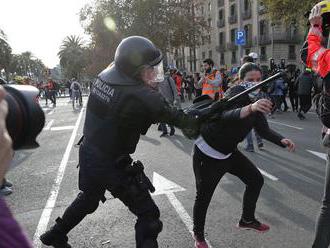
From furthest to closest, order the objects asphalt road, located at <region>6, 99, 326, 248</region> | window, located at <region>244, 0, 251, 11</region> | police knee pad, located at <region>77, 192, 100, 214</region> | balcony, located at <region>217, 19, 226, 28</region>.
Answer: balcony, located at <region>217, 19, 226, 28</region>
window, located at <region>244, 0, 251, 11</region>
asphalt road, located at <region>6, 99, 326, 248</region>
police knee pad, located at <region>77, 192, 100, 214</region>

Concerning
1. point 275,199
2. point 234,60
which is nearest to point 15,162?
point 275,199

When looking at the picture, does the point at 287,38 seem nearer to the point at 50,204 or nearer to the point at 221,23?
the point at 221,23

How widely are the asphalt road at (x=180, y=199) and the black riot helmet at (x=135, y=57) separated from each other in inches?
71.9

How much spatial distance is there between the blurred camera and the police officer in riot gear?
122cm

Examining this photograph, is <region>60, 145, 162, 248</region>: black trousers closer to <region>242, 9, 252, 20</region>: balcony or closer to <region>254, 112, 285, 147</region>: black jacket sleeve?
<region>254, 112, 285, 147</region>: black jacket sleeve

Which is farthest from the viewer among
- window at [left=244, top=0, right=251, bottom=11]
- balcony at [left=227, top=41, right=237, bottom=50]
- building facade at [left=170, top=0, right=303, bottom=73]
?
balcony at [left=227, top=41, right=237, bottom=50]

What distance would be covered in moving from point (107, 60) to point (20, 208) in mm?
A: 37543

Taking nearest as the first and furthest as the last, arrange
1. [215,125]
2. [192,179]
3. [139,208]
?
1. [139,208]
2. [215,125]
3. [192,179]

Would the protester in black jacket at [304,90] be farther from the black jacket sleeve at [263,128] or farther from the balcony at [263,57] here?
the balcony at [263,57]

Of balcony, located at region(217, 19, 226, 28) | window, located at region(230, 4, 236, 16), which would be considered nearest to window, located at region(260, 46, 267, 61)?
window, located at region(230, 4, 236, 16)

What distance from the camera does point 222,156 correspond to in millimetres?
3266

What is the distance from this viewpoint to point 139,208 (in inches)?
99.8

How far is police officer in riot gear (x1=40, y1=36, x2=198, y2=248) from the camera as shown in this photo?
7.99ft

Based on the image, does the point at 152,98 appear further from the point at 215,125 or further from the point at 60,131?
the point at 60,131
